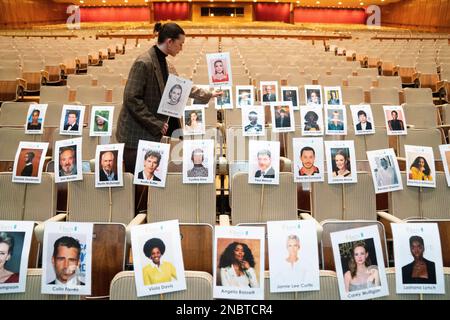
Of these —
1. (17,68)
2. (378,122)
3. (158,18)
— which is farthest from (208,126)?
(158,18)

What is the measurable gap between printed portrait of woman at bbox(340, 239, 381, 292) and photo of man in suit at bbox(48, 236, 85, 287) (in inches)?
39.4

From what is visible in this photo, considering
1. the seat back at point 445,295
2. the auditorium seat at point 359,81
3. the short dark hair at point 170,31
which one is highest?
the auditorium seat at point 359,81

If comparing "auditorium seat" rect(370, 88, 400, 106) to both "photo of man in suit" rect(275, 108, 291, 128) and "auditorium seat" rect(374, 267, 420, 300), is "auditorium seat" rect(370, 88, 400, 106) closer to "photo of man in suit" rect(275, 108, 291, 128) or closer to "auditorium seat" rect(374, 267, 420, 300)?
"photo of man in suit" rect(275, 108, 291, 128)

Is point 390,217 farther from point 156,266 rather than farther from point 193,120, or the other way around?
point 193,120

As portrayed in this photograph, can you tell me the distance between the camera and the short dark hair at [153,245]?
1.71 metres

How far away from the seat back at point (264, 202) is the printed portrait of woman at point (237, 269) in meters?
1.09

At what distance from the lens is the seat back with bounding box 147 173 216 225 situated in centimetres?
276

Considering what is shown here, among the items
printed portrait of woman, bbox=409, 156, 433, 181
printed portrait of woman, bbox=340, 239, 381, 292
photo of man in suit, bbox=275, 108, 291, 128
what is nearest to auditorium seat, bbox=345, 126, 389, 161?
photo of man in suit, bbox=275, 108, 291, 128

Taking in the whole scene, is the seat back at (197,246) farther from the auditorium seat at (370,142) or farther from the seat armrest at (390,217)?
the auditorium seat at (370,142)

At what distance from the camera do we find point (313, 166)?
2.79 meters

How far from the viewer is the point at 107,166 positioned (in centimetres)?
273

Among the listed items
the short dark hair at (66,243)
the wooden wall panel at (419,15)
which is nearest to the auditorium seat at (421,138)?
the short dark hair at (66,243)
